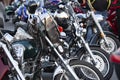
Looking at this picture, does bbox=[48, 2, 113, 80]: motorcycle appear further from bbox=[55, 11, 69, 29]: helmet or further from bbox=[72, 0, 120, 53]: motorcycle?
bbox=[72, 0, 120, 53]: motorcycle

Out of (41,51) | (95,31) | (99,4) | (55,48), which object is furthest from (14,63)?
(99,4)

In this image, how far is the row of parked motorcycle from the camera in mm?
5609

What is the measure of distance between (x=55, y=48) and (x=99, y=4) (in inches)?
144

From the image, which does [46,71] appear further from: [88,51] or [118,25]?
[118,25]

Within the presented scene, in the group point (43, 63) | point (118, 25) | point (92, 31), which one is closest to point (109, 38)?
point (92, 31)

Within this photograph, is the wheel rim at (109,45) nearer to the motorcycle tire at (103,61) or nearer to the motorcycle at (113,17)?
the motorcycle tire at (103,61)

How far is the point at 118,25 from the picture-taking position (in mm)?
9445

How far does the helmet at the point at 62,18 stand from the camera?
6.73 metres

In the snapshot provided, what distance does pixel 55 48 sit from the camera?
587 centimetres

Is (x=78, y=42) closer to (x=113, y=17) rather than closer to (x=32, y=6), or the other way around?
(x=32, y=6)

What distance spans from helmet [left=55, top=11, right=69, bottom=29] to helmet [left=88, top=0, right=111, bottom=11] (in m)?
2.50

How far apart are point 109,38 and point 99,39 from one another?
0.52m

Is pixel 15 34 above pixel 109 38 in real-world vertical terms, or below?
above

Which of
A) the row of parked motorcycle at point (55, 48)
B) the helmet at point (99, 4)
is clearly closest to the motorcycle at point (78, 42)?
the row of parked motorcycle at point (55, 48)
